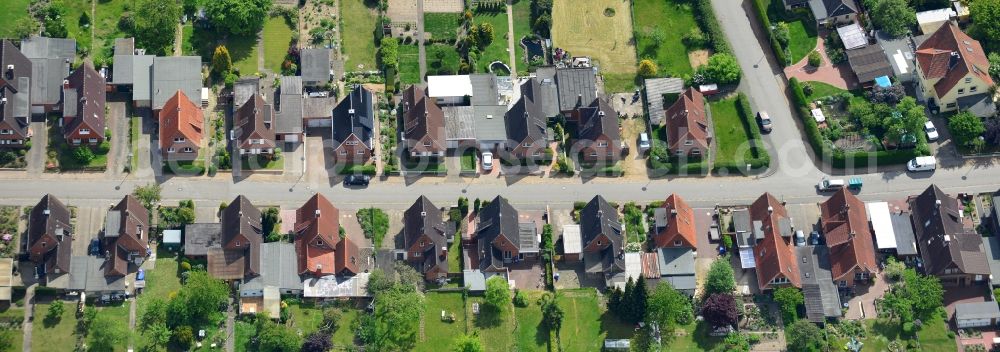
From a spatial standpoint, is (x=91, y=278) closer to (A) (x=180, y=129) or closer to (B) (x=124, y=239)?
(B) (x=124, y=239)

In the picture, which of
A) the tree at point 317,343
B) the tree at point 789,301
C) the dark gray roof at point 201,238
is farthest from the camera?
the dark gray roof at point 201,238

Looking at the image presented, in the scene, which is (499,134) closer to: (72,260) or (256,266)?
(256,266)

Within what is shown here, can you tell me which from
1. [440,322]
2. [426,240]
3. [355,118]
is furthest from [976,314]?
[355,118]

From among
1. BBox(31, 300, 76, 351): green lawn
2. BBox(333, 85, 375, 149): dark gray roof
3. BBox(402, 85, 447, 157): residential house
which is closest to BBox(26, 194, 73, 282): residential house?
BBox(31, 300, 76, 351): green lawn

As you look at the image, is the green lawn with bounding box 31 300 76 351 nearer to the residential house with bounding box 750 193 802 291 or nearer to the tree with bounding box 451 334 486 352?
the tree with bounding box 451 334 486 352

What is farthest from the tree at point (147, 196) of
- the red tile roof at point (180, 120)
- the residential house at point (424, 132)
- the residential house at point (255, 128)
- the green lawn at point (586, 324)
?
the green lawn at point (586, 324)

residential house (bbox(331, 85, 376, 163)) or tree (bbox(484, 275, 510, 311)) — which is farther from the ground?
residential house (bbox(331, 85, 376, 163))

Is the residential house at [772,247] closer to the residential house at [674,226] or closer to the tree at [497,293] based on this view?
the residential house at [674,226]
